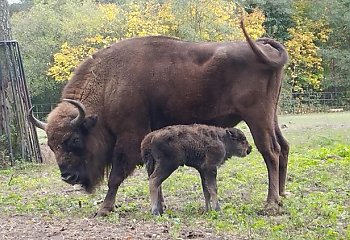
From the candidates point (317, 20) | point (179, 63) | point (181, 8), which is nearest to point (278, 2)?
point (317, 20)

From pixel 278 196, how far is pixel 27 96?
292 inches

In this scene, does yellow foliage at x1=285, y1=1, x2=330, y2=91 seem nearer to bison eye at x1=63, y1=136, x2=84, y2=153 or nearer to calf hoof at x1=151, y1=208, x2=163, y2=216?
bison eye at x1=63, y1=136, x2=84, y2=153

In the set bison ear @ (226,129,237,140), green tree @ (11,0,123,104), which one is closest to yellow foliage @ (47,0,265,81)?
green tree @ (11,0,123,104)

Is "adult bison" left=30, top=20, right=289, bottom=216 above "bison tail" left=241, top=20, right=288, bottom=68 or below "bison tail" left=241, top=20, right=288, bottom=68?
below

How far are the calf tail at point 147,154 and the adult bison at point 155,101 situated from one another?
0.27m

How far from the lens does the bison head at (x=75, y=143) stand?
26.8 ft

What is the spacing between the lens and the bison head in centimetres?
816

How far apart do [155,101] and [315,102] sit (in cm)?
3746

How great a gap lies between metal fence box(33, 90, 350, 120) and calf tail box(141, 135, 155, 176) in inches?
1337

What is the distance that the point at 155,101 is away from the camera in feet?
27.6

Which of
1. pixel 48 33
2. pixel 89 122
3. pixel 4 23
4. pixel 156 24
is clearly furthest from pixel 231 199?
pixel 48 33

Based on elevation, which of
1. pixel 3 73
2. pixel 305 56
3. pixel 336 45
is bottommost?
pixel 305 56

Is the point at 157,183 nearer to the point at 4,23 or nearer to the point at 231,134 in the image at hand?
the point at 231,134

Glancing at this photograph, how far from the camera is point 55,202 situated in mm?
8883
